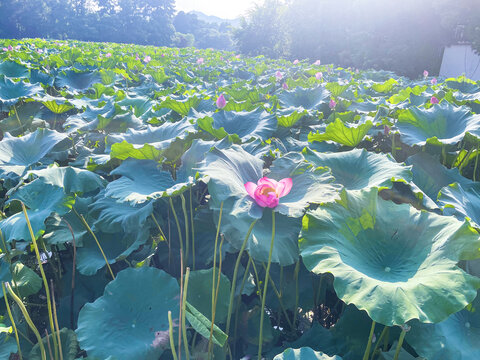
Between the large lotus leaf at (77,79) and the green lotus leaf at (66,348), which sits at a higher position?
the large lotus leaf at (77,79)

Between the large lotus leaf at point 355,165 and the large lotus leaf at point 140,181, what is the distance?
1.48 ft

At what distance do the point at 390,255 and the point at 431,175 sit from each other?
0.54m

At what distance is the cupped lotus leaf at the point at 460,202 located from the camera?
94 cm

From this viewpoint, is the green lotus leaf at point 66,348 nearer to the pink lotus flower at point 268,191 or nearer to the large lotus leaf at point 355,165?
the pink lotus flower at point 268,191

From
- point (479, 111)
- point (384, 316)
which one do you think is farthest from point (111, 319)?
point (479, 111)

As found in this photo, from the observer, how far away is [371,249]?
0.85m

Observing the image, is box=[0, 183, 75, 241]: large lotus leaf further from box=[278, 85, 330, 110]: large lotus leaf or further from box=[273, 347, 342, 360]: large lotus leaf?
box=[278, 85, 330, 110]: large lotus leaf

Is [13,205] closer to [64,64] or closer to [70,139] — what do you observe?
[70,139]

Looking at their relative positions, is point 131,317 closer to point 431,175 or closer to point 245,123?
point 245,123

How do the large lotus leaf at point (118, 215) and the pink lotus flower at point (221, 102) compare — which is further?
the pink lotus flower at point (221, 102)

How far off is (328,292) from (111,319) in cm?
71

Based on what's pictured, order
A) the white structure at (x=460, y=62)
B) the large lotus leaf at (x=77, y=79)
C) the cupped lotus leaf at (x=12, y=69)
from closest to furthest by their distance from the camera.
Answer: the cupped lotus leaf at (x=12, y=69) < the large lotus leaf at (x=77, y=79) < the white structure at (x=460, y=62)

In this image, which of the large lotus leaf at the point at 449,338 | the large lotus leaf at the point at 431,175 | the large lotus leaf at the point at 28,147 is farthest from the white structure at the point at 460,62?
the large lotus leaf at the point at 28,147

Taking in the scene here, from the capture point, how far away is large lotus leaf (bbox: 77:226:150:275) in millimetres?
1116
